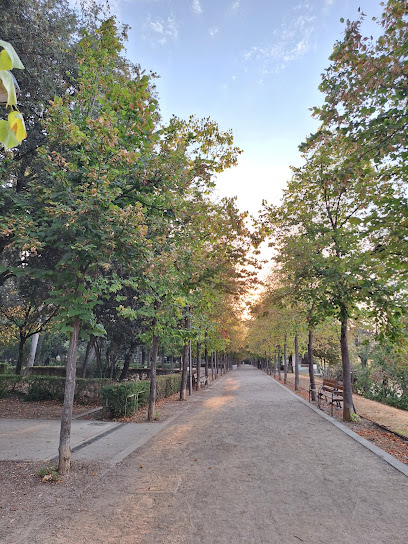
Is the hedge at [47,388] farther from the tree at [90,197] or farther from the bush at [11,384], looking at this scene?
the tree at [90,197]

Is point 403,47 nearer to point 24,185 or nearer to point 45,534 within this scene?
point 45,534

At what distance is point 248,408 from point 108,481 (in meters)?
9.23

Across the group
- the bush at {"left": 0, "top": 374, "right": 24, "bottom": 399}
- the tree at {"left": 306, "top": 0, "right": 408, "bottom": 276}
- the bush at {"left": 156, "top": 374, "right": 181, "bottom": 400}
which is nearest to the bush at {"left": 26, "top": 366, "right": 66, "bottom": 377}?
the bush at {"left": 0, "top": 374, "right": 24, "bottom": 399}

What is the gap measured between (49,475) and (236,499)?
9.76 ft

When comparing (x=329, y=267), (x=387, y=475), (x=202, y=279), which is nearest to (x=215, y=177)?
(x=202, y=279)

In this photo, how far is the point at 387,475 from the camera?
227 inches

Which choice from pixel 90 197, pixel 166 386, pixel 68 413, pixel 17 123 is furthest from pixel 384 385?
pixel 17 123

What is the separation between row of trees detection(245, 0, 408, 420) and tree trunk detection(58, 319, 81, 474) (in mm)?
4851

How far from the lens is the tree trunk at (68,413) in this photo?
5.55m

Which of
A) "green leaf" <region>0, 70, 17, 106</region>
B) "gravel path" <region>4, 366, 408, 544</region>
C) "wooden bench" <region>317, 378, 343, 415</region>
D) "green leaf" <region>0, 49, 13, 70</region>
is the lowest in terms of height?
"gravel path" <region>4, 366, 408, 544</region>

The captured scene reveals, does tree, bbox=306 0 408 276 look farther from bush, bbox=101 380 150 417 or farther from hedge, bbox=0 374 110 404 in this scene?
hedge, bbox=0 374 110 404

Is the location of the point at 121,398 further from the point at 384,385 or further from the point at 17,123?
the point at 384,385

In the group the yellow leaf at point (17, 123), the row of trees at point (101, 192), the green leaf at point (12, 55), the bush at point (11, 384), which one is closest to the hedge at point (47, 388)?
the bush at point (11, 384)

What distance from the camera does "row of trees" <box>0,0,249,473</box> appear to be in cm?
536
